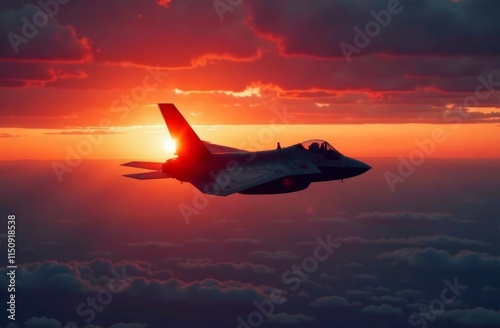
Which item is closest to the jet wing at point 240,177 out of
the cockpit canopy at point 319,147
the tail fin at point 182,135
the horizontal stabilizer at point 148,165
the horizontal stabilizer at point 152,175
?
the cockpit canopy at point 319,147

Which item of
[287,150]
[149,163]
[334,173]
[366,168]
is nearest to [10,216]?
[149,163]

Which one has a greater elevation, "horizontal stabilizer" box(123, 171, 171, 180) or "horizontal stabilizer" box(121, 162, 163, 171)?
"horizontal stabilizer" box(121, 162, 163, 171)

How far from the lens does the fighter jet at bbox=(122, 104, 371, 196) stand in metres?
45.1

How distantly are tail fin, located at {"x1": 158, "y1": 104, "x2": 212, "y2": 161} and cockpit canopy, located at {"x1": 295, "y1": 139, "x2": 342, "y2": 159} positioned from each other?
32.2 feet

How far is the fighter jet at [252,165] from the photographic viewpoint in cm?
4506

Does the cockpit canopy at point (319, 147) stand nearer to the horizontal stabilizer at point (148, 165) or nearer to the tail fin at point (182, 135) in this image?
the tail fin at point (182, 135)

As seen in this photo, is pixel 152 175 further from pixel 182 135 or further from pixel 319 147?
pixel 319 147

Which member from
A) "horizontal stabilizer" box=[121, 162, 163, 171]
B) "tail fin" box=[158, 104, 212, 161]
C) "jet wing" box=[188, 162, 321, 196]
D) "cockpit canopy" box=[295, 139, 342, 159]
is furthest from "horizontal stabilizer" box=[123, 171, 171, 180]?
"cockpit canopy" box=[295, 139, 342, 159]

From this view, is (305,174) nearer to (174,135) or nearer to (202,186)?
(202,186)

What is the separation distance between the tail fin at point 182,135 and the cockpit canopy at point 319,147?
387 inches

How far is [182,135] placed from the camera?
46.1 m

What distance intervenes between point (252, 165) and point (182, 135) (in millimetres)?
7181

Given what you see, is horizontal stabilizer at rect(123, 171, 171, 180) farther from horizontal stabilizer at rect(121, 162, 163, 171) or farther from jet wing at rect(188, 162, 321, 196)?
jet wing at rect(188, 162, 321, 196)

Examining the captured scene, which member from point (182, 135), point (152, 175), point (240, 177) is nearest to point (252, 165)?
point (240, 177)
